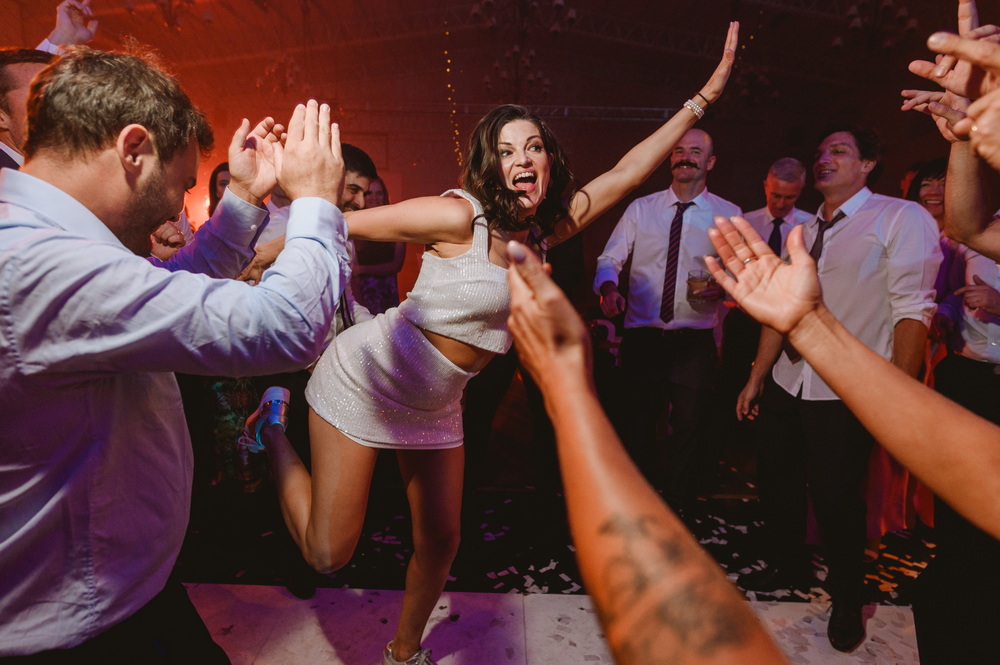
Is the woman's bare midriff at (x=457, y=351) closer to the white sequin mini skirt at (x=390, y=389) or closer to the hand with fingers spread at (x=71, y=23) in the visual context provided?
the white sequin mini skirt at (x=390, y=389)

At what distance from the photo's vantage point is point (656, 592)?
2.08 ft

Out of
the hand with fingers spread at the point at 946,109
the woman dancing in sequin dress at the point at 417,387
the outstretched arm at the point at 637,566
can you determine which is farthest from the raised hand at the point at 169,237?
the hand with fingers spread at the point at 946,109

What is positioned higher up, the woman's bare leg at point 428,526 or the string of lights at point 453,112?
the string of lights at point 453,112

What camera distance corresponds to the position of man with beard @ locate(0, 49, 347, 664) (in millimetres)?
808

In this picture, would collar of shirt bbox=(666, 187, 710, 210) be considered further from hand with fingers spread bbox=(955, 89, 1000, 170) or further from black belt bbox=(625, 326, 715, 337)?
hand with fingers spread bbox=(955, 89, 1000, 170)

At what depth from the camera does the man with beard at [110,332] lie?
808 mm

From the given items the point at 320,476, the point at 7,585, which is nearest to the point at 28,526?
the point at 7,585

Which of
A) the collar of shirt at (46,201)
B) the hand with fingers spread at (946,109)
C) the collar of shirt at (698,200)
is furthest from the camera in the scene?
the collar of shirt at (698,200)

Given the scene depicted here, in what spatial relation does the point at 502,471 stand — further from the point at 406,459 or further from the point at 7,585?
the point at 7,585

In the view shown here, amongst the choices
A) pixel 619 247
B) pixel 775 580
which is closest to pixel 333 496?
pixel 775 580

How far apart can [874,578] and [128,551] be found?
122 inches


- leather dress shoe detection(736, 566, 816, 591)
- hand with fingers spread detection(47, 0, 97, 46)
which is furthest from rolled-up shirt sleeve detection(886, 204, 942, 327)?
hand with fingers spread detection(47, 0, 97, 46)

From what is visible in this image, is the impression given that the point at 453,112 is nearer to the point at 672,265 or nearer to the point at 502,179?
the point at 672,265

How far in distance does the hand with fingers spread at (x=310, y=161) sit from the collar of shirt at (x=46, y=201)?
331 mm
